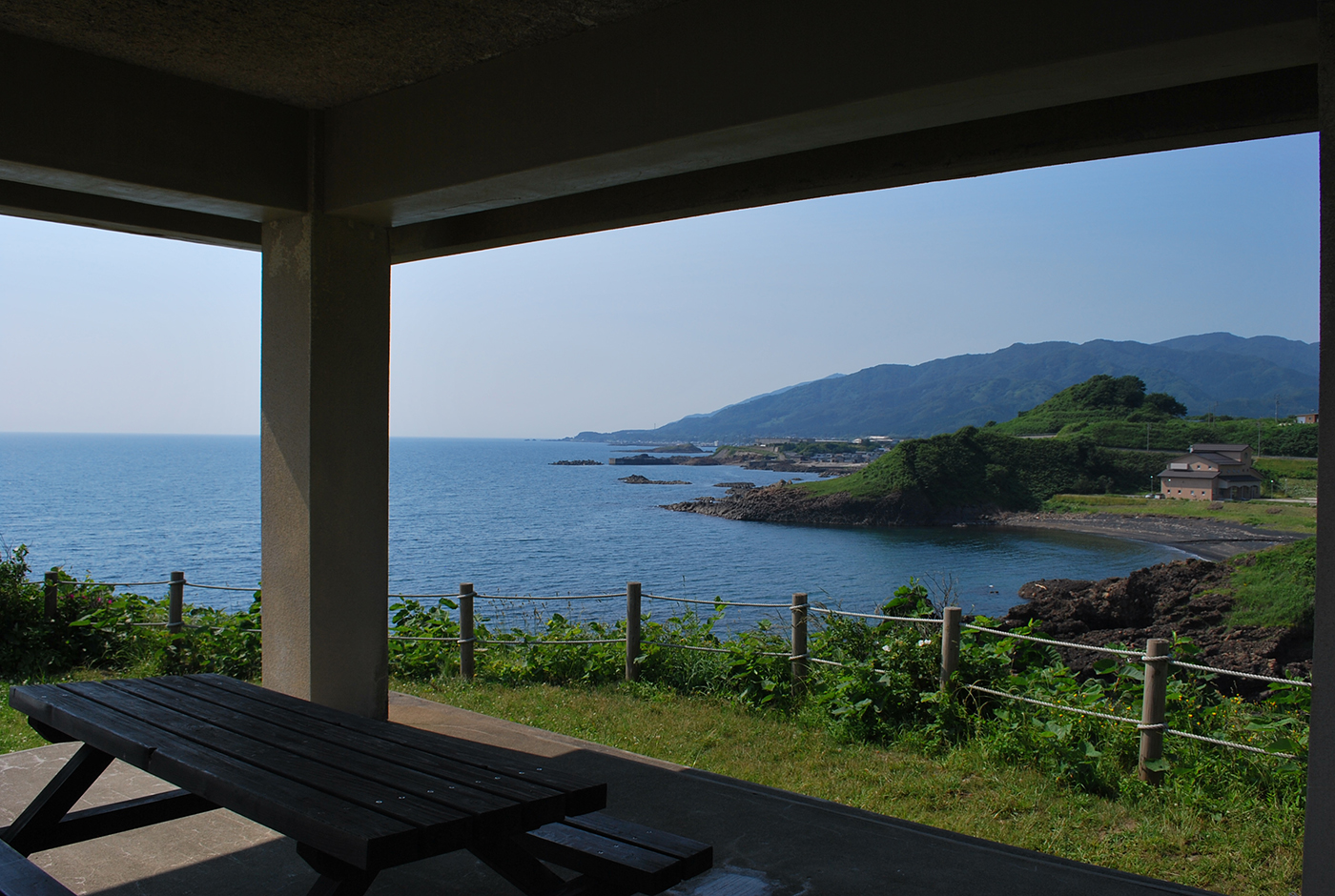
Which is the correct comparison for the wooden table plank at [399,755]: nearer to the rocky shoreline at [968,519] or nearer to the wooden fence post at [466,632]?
the wooden fence post at [466,632]

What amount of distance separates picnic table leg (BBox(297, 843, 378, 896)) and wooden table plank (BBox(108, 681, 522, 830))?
20 cm

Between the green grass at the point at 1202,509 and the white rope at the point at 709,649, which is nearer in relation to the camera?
the white rope at the point at 709,649

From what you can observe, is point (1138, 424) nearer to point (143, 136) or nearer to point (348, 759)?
point (143, 136)

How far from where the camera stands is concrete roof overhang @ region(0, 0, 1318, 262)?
272cm

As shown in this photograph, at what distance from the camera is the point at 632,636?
24.6 ft

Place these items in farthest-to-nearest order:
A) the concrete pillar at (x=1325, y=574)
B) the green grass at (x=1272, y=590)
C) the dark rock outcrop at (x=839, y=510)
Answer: the dark rock outcrop at (x=839, y=510), the green grass at (x=1272, y=590), the concrete pillar at (x=1325, y=574)

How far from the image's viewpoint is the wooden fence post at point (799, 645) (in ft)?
22.0

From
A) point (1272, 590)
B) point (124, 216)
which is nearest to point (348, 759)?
point (124, 216)

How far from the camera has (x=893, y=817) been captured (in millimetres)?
4145

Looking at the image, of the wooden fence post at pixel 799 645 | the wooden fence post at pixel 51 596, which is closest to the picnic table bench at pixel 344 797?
the wooden fence post at pixel 799 645

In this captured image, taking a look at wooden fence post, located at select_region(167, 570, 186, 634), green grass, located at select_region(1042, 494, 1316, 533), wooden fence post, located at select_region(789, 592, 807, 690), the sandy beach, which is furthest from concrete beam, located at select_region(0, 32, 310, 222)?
green grass, located at select_region(1042, 494, 1316, 533)

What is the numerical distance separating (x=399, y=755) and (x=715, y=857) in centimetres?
166

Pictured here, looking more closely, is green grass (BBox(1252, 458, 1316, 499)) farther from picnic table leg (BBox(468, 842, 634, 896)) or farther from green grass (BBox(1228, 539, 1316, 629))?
picnic table leg (BBox(468, 842, 634, 896))

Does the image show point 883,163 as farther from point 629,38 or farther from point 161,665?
point 161,665
